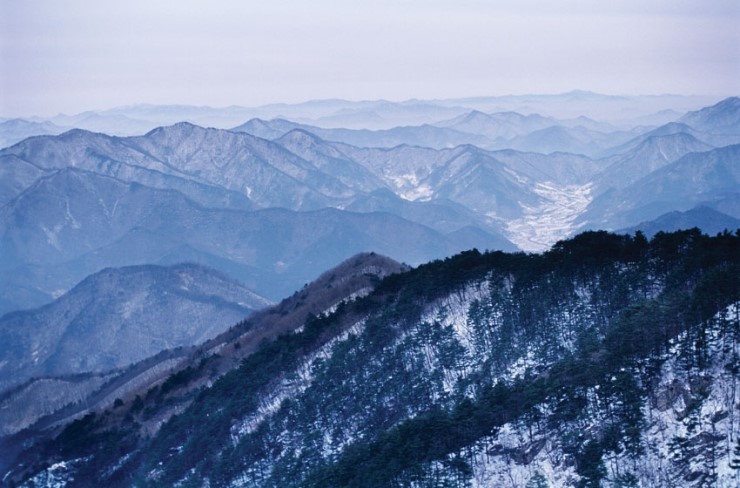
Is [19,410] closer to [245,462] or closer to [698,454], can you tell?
[245,462]

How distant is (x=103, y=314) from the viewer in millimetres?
198000

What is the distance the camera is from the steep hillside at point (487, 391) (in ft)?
147

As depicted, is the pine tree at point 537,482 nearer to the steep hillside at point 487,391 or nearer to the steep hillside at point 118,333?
the steep hillside at point 487,391

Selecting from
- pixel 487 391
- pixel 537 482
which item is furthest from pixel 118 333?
pixel 537 482

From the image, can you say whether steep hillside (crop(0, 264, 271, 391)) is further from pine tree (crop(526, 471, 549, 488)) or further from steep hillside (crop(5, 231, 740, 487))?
pine tree (crop(526, 471, 549, 488))

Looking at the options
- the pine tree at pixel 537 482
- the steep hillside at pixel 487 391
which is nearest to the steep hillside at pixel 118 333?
the steep hillside at pixel 487 391

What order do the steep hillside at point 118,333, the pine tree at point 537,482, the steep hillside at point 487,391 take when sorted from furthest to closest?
1. the steep hillside at point 118,333
2. the steep hillside at point 487,391
3. the pine tree at point 537,482

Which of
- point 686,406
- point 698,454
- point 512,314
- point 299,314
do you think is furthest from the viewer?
point 299,314

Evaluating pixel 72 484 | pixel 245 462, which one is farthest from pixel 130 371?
pixel 245 462

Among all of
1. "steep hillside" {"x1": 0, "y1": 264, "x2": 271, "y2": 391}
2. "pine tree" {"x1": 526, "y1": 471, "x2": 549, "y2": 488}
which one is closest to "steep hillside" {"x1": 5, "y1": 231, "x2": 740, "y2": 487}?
"pine tree" {"x1": 526, "y1": 471, "x2": 549, "y2": 488}

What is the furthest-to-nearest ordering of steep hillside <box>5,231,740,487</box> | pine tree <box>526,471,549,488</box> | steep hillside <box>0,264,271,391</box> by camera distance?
steep hillside <box>0,264,271,391</box> < steep hillside <box>5,231,740,487</box> < pine tree <box>526,471,549,488</box>

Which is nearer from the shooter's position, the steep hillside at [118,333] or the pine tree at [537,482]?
the pine tree at [537,482]

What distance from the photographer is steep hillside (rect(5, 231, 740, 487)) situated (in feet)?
147

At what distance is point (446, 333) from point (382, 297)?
14.9 metres
